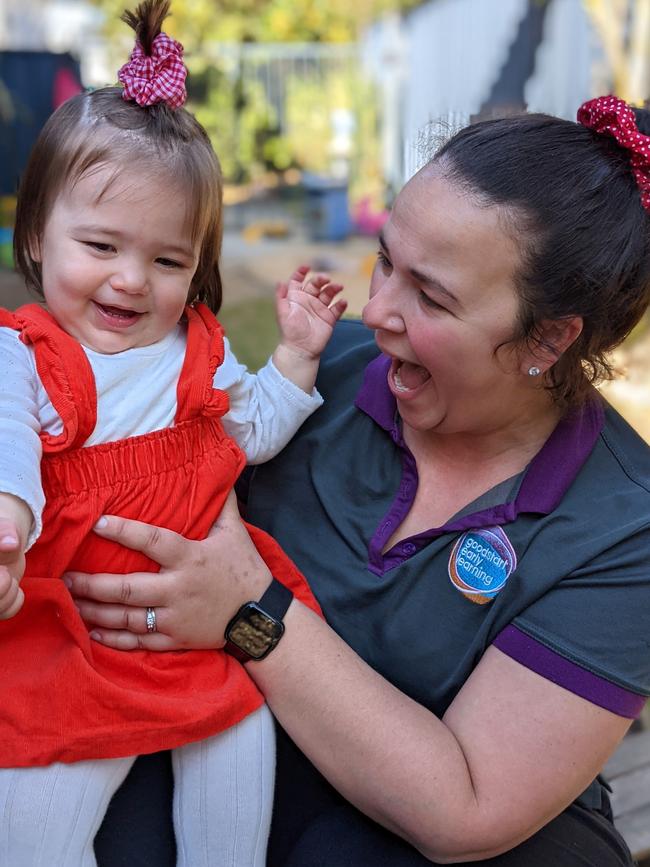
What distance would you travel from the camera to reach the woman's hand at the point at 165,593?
179 centimetres

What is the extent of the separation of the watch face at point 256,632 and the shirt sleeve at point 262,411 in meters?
0.38

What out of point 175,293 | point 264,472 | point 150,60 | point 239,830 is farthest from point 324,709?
point 150,60

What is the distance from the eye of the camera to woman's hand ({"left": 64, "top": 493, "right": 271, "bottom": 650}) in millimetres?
1785

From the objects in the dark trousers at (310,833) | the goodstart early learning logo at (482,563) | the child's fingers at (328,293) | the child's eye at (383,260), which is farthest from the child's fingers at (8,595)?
the child's fingers at (328,293)

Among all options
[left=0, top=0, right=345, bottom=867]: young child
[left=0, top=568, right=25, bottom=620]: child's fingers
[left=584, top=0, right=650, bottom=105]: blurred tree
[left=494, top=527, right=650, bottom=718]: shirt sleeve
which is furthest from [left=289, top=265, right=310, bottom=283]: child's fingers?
[left=584, top=0, right=650, bottom=105]: blurred tree

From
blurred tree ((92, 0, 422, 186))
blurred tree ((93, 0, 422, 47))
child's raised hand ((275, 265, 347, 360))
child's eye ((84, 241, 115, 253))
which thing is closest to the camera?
child's eye ((84, 241, 115, 253))

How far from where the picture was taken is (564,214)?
1.83m

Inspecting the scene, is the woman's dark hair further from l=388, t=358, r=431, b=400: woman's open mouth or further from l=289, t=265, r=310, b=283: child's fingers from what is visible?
l=289, t=265, r=310, b=283: child's fingers

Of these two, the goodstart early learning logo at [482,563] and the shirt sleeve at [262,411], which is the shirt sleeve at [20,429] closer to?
the shirt sleeve at [262,411]

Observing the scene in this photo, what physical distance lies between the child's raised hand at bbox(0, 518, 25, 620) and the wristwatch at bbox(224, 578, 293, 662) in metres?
0.43

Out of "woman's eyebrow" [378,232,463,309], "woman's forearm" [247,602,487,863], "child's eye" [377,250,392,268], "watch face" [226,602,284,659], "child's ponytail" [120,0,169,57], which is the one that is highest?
"child's ponytail" [120,0,169,57]

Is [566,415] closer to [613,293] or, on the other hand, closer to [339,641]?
[613,293]

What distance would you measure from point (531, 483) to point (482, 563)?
18 centimetres

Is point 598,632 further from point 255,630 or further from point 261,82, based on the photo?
point 261,82
